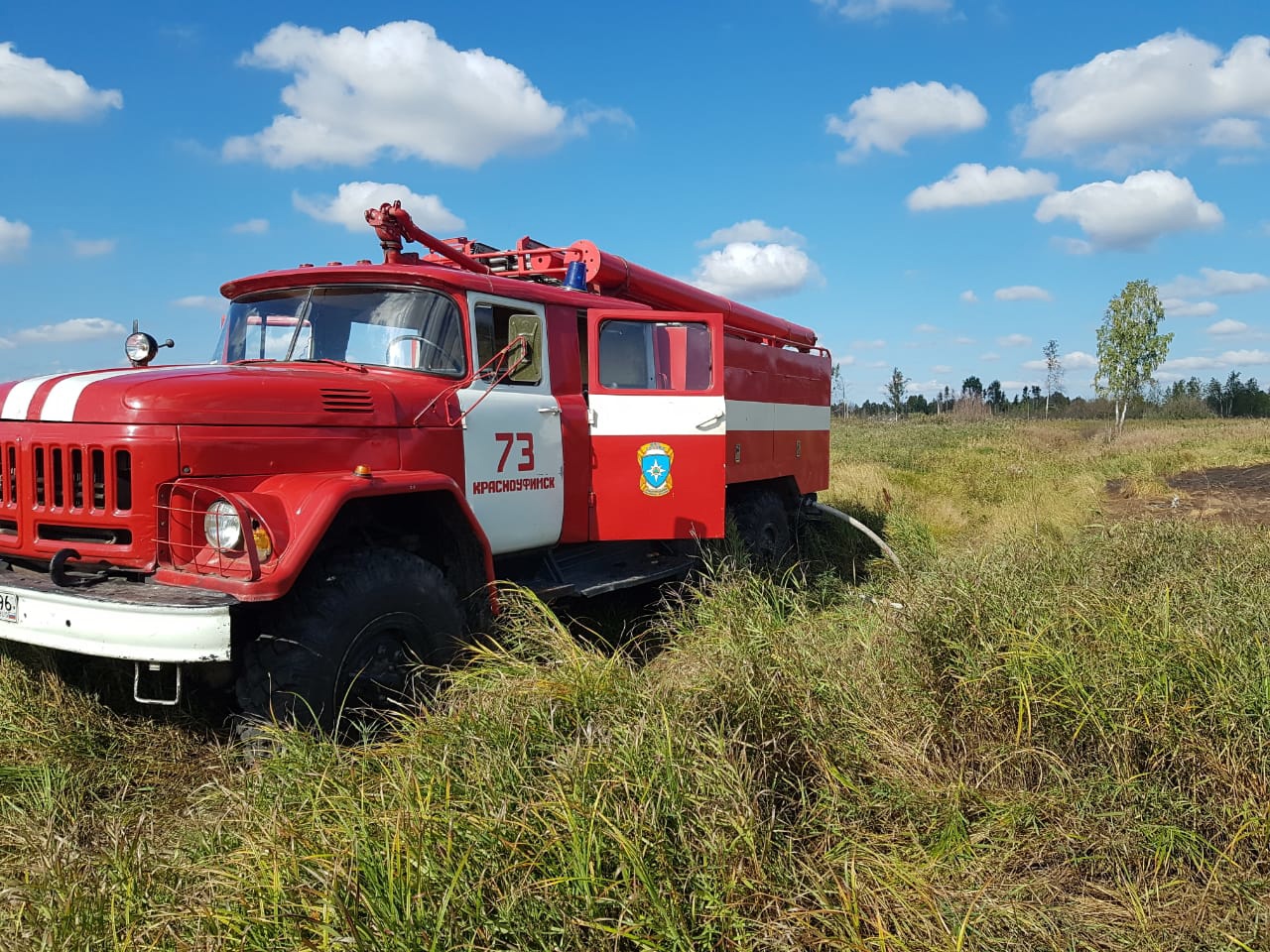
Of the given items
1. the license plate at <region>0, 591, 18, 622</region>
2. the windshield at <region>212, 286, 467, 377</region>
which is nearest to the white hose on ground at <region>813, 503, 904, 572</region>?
the windshield at <region>212, 286, 467, 377</region>

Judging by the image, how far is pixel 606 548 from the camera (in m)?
5.95

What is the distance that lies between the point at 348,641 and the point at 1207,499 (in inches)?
420

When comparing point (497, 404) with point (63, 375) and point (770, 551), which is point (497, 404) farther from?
point (770, 551)

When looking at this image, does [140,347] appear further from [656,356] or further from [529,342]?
[656,356]

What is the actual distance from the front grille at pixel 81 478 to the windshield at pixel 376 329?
1285mm

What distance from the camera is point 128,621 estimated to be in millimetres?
3137

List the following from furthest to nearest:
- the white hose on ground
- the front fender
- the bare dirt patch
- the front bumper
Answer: the bare dirt patch → the white hose on ground → the front fender → the front bumper

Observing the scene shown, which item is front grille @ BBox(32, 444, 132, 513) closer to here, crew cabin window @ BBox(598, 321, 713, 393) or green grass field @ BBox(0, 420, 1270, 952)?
green grass field @ BBox(0, 420, 1270, 952)

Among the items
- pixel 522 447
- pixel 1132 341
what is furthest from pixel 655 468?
pixel 1132 341

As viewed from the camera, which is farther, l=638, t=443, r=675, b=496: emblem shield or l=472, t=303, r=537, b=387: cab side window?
l=638, t=443, r=675, b=496: emblem shield

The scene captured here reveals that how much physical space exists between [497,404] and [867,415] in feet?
217

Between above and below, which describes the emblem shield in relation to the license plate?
above

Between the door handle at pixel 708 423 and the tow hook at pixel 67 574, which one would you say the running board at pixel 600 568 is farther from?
the tow hook at pixel 67 574

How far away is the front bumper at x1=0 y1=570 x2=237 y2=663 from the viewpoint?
3076 mm
